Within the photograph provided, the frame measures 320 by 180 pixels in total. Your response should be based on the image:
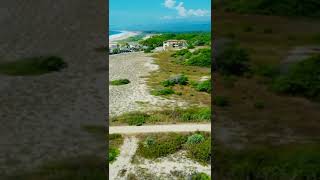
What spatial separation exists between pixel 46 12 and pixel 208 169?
814cm

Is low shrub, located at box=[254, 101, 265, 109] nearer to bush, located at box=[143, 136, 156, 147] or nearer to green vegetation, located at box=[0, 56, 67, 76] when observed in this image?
bush, located at box=[143, 136, 156, 147]

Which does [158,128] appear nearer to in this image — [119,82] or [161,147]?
[161,147]

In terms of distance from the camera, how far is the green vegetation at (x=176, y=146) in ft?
29.3

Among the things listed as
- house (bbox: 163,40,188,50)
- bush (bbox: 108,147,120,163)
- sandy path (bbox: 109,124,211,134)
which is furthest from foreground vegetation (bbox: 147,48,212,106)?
bush (bbox: 108,147,120,163)

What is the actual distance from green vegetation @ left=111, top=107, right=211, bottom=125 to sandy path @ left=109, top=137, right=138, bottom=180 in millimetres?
972

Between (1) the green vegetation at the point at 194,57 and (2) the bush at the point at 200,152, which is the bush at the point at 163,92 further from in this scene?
(2) the bush at the point at 200,152

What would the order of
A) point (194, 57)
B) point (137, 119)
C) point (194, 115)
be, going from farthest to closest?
point (194, 57) < point (194, 115) < point (137, 119)

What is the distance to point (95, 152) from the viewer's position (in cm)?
823

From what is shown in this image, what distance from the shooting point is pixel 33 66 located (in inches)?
512

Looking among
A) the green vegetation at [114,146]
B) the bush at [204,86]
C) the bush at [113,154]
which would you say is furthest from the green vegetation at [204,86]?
the bush at [113,154]

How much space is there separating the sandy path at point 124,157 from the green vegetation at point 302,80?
3577 millimetres

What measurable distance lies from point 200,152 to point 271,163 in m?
1.44

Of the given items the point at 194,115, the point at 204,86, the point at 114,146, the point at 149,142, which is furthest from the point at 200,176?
the point at 204,86

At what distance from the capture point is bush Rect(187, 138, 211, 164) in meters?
8.88
